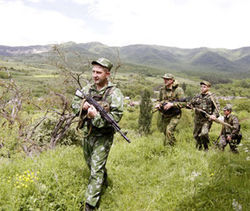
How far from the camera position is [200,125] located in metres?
6.77

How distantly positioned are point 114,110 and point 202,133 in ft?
14.1

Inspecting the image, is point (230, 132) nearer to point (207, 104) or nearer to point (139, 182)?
point (207, 104)

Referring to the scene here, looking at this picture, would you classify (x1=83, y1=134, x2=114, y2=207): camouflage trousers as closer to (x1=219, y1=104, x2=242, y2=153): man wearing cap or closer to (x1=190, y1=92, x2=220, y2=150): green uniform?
(x1=190, y1=92, x2=220, y2=150): green uniform

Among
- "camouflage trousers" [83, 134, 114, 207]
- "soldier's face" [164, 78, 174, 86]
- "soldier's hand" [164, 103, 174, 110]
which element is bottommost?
"camouflage trousers" [83, 134, 114, 207]

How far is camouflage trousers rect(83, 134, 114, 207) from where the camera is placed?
10.2 feet

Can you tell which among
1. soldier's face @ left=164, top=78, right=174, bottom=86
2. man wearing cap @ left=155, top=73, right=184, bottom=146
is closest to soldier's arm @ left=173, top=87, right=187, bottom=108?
man wearing cap @ left=155, top=73, right=184, bottom=146

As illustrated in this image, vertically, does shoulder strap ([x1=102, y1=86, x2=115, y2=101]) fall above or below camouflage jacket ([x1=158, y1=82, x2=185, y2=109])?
above

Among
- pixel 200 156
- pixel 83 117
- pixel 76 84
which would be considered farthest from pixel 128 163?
pixel 76 84

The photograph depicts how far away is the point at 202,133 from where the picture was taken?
6289 mm

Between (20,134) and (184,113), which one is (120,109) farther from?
(184,113)

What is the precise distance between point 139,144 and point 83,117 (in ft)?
9.72

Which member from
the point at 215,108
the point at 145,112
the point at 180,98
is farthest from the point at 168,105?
the point at 145,112

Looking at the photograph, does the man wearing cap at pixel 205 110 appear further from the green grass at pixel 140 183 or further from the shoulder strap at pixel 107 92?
the shoulder strap at pixel 107 92

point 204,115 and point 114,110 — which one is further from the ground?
point 114,110
